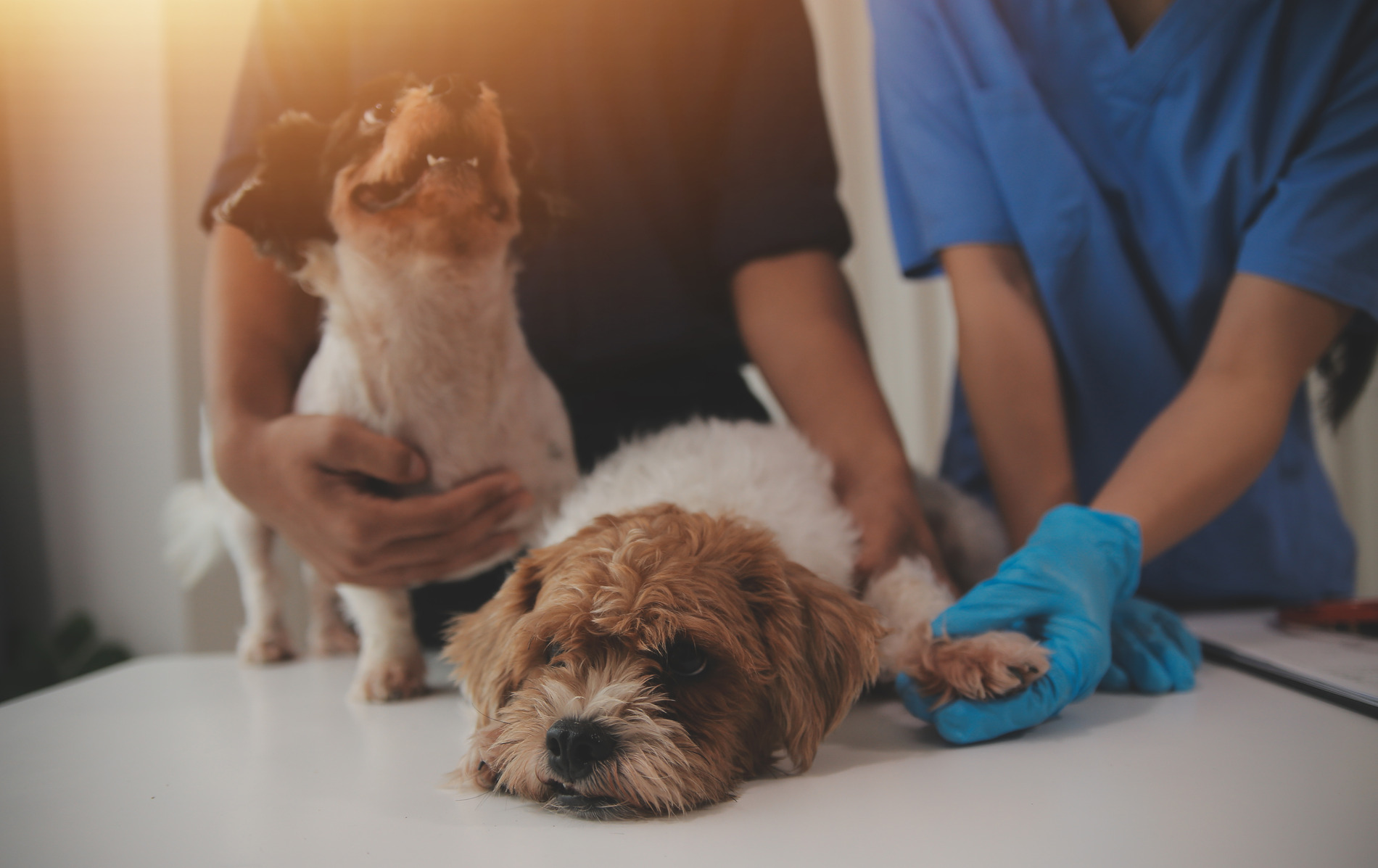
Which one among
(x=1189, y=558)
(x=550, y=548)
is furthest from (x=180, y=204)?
(x=1189, y=558)

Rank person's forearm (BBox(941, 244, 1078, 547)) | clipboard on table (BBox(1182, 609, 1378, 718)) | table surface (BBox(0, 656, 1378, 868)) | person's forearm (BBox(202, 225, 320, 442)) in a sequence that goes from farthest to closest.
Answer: person's forearm (BBox(941, 244, 1078, 547))
person's forearm (BBox(202, 225, 320, 442))
clipboard on table (BBox(1182, 609, 1378, 718))
table surface (BBox(0, 656, 1378, 868))

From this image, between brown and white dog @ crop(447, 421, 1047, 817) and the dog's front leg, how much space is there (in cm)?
20

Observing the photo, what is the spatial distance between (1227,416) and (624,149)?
92 cm

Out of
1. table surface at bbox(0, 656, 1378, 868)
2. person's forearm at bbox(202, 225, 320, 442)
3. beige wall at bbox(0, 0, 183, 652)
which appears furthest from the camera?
beige wall at bbox(0, 0, 183, 652)

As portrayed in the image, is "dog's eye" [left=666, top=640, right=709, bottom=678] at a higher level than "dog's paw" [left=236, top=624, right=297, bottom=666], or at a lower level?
higher

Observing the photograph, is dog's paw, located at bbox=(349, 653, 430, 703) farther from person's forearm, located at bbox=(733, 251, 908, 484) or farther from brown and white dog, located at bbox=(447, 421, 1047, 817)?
person's forearm, located at bbox=(733, 251, 908, 484)

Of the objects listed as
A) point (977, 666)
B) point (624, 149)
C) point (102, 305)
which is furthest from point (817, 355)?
point (102, 305)

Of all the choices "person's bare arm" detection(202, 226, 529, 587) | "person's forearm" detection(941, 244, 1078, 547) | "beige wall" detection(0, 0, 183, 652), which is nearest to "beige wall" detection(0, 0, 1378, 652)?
"beige wall" detection(0, 0, 183, 652)

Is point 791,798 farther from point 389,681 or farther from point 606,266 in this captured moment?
point 606,266

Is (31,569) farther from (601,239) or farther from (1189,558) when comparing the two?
(1189,558)

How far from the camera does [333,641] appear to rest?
1199 mm

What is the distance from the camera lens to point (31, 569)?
46.6 inches

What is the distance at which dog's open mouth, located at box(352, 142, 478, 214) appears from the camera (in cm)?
89

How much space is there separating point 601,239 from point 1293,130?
1025 mm
